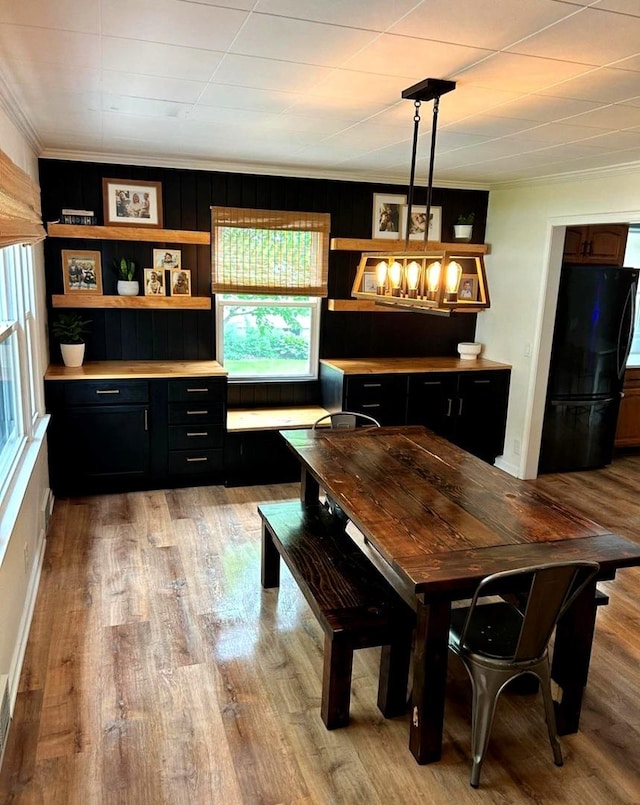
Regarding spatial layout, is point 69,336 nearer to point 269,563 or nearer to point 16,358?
point 16,358

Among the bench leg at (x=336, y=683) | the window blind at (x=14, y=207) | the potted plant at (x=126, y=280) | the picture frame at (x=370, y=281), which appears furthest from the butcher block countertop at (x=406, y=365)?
the bench leg at (x=336, y=683)

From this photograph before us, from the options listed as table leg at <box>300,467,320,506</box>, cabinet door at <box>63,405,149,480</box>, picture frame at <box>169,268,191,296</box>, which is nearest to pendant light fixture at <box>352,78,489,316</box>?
table leg at <box>300,467,320,506</box>

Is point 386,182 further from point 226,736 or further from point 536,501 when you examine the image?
point 226,736

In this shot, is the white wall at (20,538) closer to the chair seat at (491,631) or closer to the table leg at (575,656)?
the chair seat at (491,631)

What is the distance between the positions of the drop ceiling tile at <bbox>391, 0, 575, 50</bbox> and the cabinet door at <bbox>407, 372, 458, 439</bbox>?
324 centimetres

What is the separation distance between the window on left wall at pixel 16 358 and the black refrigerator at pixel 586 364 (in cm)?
395

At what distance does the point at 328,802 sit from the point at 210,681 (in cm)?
76

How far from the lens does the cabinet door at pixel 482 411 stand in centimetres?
528

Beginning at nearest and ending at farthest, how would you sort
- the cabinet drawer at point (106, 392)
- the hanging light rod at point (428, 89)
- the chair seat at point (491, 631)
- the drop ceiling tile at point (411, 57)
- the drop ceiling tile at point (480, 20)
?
the drop ceiling tile at point (480, 20)
the drop ceiling tile at point (411, 57)
the chair seat at point (491, 631)
the hanging light rod at point (428, 89)
the cabinet drawer at point (106, 392)

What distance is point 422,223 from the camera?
541 cm

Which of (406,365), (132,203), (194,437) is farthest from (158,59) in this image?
(406,365)

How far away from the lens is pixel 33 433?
359cm

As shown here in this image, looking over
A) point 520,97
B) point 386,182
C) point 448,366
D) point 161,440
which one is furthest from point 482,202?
point 161,440

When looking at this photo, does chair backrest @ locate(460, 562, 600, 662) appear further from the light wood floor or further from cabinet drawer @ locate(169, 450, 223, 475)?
cabinet drawer @ locate(169, 450, 223, 475)
